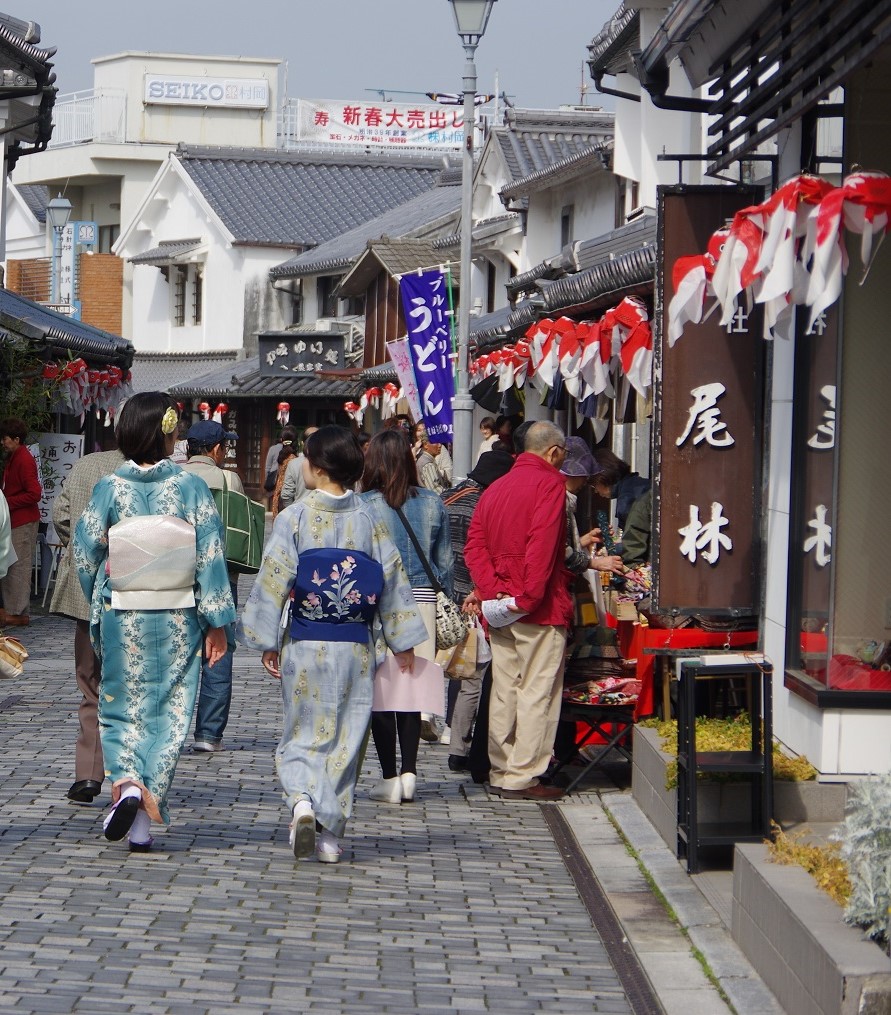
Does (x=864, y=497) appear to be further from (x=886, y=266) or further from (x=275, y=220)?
(x=275, y=220)

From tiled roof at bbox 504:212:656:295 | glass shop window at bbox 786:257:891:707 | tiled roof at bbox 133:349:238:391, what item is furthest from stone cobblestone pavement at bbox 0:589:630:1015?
tiled roof at bbox 133:349:238:391

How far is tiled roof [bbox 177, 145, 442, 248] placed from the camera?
164 ft

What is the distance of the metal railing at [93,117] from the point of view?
180 feet

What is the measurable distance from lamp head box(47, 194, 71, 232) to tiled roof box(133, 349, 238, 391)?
9.06 metres

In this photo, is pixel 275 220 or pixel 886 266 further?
pixel 275 220

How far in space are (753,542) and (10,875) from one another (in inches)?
163

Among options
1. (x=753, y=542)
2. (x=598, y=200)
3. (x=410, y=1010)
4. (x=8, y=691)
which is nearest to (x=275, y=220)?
(x=598, y=200)

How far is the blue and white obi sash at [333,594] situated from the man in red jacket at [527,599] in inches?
62.9

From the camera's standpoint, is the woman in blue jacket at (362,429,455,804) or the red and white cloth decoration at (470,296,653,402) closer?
the woman in blue jacket at (362,429,455,804)

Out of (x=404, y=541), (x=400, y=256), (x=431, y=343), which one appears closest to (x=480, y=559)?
(x=404, y=541)

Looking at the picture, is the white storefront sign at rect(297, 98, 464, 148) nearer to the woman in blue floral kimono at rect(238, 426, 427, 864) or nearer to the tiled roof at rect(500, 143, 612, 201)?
the tiled roof at rect(500, 143, 612, 201)

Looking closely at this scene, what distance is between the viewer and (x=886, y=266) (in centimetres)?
747

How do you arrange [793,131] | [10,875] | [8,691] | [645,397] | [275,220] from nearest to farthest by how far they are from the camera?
[10,875] < [793,131] < [645,397] < [8,691] < [275,220]

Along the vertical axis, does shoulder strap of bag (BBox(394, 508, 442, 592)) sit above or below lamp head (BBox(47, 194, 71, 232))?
below
